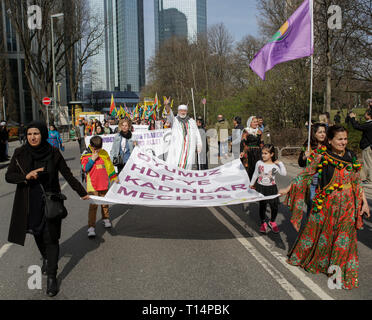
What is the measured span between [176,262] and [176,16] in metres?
168

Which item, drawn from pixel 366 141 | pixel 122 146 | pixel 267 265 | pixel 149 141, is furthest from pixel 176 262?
pixel 366 141

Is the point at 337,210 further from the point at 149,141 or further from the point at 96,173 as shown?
the point at 149,141

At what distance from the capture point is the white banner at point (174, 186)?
17.2 ft

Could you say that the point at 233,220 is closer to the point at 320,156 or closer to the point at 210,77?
the point at 320,156

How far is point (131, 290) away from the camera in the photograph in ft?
13.1

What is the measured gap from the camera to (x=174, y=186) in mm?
6164

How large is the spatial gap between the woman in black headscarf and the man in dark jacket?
7080 mm

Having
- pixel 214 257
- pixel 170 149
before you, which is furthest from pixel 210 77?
pixel 214 257

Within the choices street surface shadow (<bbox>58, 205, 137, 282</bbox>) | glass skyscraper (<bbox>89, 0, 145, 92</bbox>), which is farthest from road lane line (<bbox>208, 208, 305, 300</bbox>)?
glass skyscraper (<bbox>89, 0, 145, 92</bbox>)

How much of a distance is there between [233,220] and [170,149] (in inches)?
98.1

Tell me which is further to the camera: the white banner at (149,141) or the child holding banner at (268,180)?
the white banner at (149,141)

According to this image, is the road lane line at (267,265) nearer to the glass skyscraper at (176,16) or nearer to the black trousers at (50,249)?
the black trousers at (50,249)

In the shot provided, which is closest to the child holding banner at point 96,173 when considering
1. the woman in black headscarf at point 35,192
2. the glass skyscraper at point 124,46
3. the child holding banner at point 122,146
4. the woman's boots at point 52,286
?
the child holding banner at point 122,146

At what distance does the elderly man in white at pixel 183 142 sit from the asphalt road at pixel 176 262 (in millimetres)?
1657
